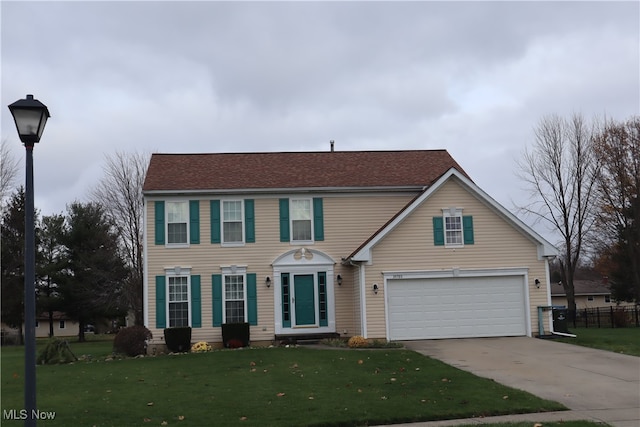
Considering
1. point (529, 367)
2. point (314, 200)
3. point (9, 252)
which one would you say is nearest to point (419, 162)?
point (314, 200)

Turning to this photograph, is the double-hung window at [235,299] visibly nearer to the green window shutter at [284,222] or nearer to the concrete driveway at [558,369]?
the green window shutter at [284,222]

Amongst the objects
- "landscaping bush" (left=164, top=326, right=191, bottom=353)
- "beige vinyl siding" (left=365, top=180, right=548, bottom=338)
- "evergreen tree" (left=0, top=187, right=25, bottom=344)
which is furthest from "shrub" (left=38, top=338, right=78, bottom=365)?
"evergreen tree" (left=0, top=187, right=25, bottom=344)

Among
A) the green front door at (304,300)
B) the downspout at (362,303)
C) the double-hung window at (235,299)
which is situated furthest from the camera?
the green front door at (304,300)

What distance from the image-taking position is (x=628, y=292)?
140ft

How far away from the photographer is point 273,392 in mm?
12227

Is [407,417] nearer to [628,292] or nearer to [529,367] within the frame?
[529,367]

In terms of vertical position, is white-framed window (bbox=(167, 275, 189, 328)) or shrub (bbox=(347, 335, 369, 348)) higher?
white-framed window (bbox=(167, 275, 189, 328))

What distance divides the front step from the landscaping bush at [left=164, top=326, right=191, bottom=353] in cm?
314

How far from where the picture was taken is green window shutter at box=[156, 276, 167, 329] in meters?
23.1

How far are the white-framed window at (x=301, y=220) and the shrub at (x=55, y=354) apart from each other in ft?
27.6

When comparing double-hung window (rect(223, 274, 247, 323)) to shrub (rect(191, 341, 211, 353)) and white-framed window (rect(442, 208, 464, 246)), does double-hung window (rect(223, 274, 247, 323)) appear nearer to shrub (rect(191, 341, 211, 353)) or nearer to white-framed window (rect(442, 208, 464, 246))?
shrub (rect(191, 341, 211, 353))

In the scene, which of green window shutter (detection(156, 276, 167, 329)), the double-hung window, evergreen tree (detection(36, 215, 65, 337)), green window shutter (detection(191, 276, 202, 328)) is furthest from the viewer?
evergreen tree (detection(36, 215, 65, 337))

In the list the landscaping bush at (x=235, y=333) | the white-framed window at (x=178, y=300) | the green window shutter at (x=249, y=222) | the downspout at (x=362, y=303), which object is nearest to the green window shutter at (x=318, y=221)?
the green window shutter at (x=249, y=222)

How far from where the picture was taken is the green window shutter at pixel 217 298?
76.5ft
